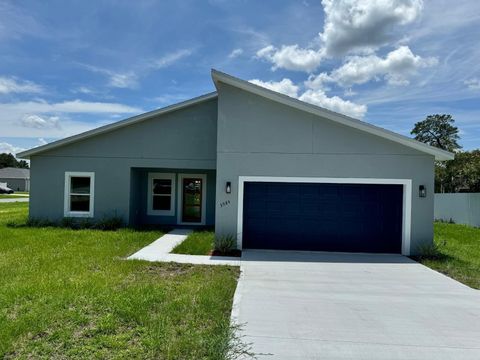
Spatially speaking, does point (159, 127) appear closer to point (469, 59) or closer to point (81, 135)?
point (81, 135)

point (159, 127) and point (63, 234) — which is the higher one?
point (159, 127)

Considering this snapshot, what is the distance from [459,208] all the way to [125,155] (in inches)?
663

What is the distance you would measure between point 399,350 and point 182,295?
3.30 metres

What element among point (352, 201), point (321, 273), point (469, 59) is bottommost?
point (321, 273)

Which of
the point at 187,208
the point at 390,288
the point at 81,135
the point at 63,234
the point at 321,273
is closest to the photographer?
the point at 390,288

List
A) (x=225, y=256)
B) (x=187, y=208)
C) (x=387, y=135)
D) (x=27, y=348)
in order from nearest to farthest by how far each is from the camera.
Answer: (x=27, y=348), (x=225, y=256), (x=387, y=135), (x=187, y=208)

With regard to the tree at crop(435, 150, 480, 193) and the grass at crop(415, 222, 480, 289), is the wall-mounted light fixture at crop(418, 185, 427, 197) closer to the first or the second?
the grass at crop(415, 222, 480, 289)

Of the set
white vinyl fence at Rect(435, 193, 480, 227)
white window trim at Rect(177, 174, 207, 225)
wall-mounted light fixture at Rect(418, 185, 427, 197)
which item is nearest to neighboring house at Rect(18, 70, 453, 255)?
wall-mounted light fixture at Rect(418, 185, 427, 197)

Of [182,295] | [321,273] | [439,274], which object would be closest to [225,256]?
[321,273]

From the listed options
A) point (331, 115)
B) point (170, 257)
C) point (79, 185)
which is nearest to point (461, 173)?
point (331, 115)

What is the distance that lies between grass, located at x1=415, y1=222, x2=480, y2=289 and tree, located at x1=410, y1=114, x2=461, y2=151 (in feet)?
132

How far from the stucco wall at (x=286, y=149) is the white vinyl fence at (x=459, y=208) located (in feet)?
31.5

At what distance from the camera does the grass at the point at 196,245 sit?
993cm

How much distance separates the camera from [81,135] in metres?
13.7
